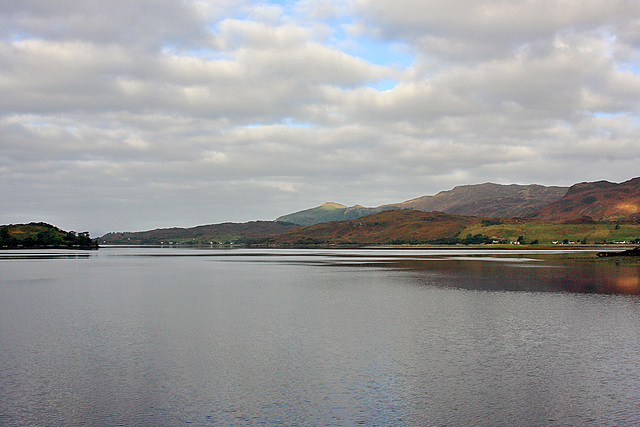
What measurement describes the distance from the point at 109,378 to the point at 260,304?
25486 millimetres

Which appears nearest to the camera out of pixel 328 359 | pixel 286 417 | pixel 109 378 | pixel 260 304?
pixel 286 417

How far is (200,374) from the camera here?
23.5 meters

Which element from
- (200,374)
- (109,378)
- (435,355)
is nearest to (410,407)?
(435,355)

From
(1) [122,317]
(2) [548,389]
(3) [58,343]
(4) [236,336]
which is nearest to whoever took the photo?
(2) [548,389]

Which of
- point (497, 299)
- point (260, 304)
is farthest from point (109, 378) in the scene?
point (497, 299)

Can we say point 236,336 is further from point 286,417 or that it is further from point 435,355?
point 286,417

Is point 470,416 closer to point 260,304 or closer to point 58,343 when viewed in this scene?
point 58,343

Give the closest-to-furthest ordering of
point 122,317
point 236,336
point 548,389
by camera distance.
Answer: point 548,389 → point 236,336 → point 122,317

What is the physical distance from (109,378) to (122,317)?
18514 mm

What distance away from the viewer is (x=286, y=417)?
704 inches

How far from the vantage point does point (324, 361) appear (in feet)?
84.3

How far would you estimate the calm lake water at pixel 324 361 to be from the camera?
1845cm

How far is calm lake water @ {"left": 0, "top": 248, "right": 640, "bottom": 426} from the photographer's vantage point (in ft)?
→ 60.5

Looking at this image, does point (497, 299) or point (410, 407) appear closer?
point (410, 407)
